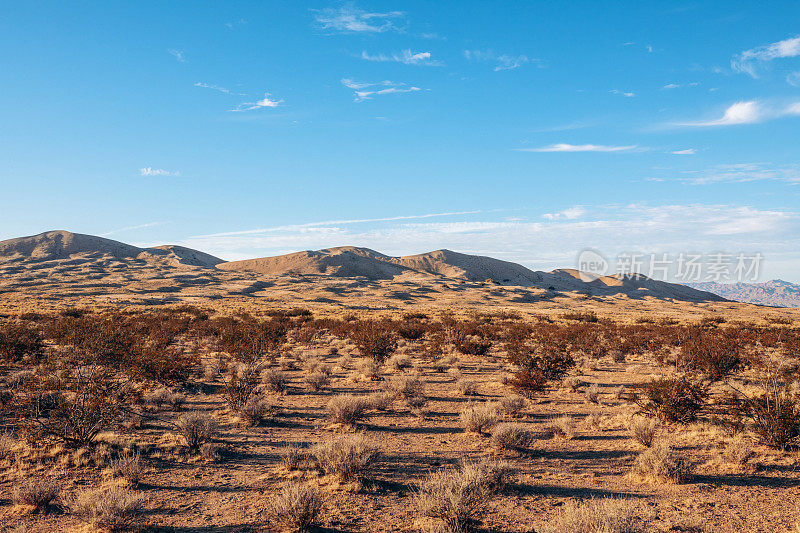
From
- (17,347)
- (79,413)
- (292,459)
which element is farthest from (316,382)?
(17,347)

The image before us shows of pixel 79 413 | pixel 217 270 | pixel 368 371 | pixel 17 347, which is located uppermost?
pixel 79 413

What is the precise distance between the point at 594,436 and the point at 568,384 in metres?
5.68

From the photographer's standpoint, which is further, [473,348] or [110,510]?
[473,348]

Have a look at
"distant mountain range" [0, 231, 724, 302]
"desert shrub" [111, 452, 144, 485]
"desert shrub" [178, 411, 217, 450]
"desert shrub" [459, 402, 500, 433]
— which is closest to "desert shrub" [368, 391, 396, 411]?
"desert shrub" [459, 402, 500, 433]

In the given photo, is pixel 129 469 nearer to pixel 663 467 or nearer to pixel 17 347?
pixel 663 467

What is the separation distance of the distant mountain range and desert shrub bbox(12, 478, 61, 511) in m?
84.7

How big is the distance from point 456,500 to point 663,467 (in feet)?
14.3

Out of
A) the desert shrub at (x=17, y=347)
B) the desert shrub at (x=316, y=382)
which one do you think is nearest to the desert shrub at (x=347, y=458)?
the desert shrub at (x=316, y=382)

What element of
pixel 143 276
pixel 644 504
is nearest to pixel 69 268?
pixel 143 276

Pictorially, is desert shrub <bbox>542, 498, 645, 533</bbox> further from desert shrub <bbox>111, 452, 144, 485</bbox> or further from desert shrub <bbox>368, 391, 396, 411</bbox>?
desert shrub <bbox>368, 391, 396, 411</bbox>

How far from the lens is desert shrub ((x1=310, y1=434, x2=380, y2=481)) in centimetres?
742

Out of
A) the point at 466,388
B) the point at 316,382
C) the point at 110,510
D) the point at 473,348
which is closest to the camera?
the point at 110,510

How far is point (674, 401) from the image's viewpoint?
11055 mm

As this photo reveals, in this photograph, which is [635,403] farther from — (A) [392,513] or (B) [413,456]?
(A) [392,513]
